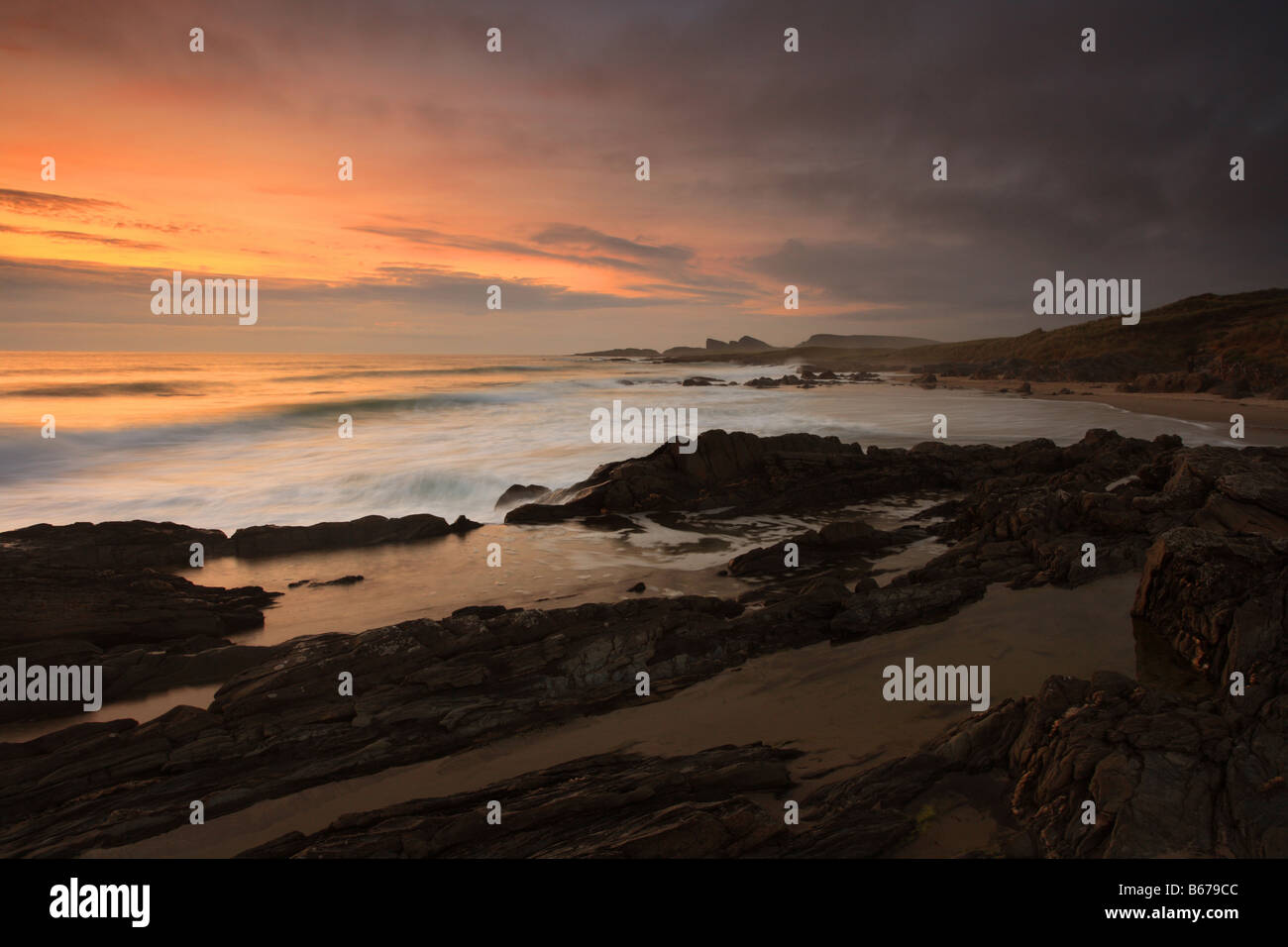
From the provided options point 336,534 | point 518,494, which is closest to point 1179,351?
point 518,494

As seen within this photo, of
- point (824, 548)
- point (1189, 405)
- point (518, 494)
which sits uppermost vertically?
point (1189, 405)

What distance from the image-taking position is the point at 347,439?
30.6 m

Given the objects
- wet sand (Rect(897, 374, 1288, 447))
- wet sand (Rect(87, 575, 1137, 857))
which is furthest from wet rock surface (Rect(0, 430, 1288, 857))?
wet sand (Rect(897, 374, 1288, 447))

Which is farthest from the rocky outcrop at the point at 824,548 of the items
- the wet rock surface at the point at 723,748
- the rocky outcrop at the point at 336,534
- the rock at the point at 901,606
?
the rocky outcrop at the point at 336,534

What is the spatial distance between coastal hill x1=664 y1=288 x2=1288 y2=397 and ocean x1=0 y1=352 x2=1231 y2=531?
9.39 m

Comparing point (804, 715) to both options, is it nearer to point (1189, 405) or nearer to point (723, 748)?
point (723, 748)

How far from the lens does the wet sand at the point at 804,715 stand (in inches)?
199

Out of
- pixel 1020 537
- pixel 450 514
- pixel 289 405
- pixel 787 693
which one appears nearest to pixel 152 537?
pixel 450 514

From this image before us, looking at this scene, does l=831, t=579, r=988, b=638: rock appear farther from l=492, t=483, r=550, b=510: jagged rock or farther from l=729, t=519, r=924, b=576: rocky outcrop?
l=492, t=483, r=550, b=510: jagged rock

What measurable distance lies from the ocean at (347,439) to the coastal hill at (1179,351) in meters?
9.39

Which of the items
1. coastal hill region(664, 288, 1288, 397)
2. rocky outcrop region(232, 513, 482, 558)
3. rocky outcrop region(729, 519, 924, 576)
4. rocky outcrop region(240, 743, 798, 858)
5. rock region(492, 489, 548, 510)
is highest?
coastal hill region(664, 288, 1288, 397)

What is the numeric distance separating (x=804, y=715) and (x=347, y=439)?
96.2ft

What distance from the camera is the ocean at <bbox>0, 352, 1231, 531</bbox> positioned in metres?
18.0

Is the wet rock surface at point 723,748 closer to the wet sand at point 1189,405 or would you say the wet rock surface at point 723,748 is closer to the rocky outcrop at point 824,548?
the rocky outcrop at point 824,548
